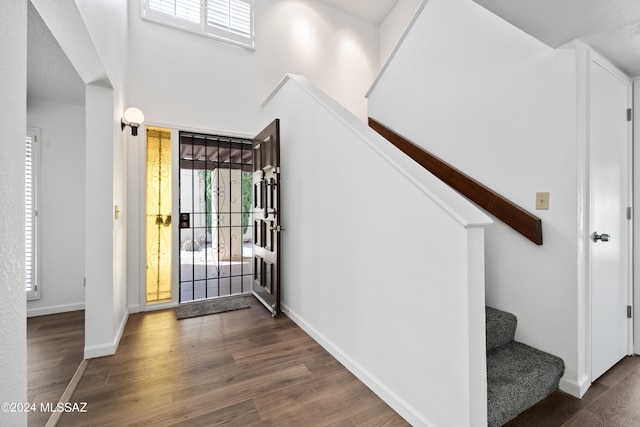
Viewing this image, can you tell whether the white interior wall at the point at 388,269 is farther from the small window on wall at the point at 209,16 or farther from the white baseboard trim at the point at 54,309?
the white baseboard trim at the point at 54,309

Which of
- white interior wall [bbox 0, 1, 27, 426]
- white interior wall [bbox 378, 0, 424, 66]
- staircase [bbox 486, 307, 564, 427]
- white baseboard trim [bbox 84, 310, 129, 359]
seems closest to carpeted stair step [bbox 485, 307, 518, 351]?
staircase [bbox 486, 307, 564, 427]

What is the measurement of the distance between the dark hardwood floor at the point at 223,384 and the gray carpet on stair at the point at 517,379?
521 mm

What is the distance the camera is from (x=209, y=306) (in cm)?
352

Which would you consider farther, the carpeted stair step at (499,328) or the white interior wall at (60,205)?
the white interior wall at (60,205)

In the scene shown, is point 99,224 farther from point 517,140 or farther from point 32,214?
point 517,140

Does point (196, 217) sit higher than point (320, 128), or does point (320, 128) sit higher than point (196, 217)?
point (320, 128)

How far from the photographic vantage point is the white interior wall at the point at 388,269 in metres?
1.31

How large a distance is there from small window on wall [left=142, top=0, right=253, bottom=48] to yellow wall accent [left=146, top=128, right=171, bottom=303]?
1368 mm

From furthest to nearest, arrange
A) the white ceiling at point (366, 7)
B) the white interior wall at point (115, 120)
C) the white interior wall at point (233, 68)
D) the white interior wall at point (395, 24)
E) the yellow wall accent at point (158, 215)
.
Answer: the white ceiling at point (366, 7), the white interior wall at point (395, 24), the yellow wall accent at point (158, 215), the white interior wall at point (233, 68), the white interior wall at point (115, 120)

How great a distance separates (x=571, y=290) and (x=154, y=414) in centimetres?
261

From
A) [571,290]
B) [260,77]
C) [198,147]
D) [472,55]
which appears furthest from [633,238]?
[198,147]

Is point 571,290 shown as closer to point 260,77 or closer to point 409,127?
point 409,127

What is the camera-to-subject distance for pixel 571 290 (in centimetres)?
A: 181

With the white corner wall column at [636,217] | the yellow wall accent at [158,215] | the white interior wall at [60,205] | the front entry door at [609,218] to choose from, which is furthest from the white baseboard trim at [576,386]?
the white interior wall at [60,205]
